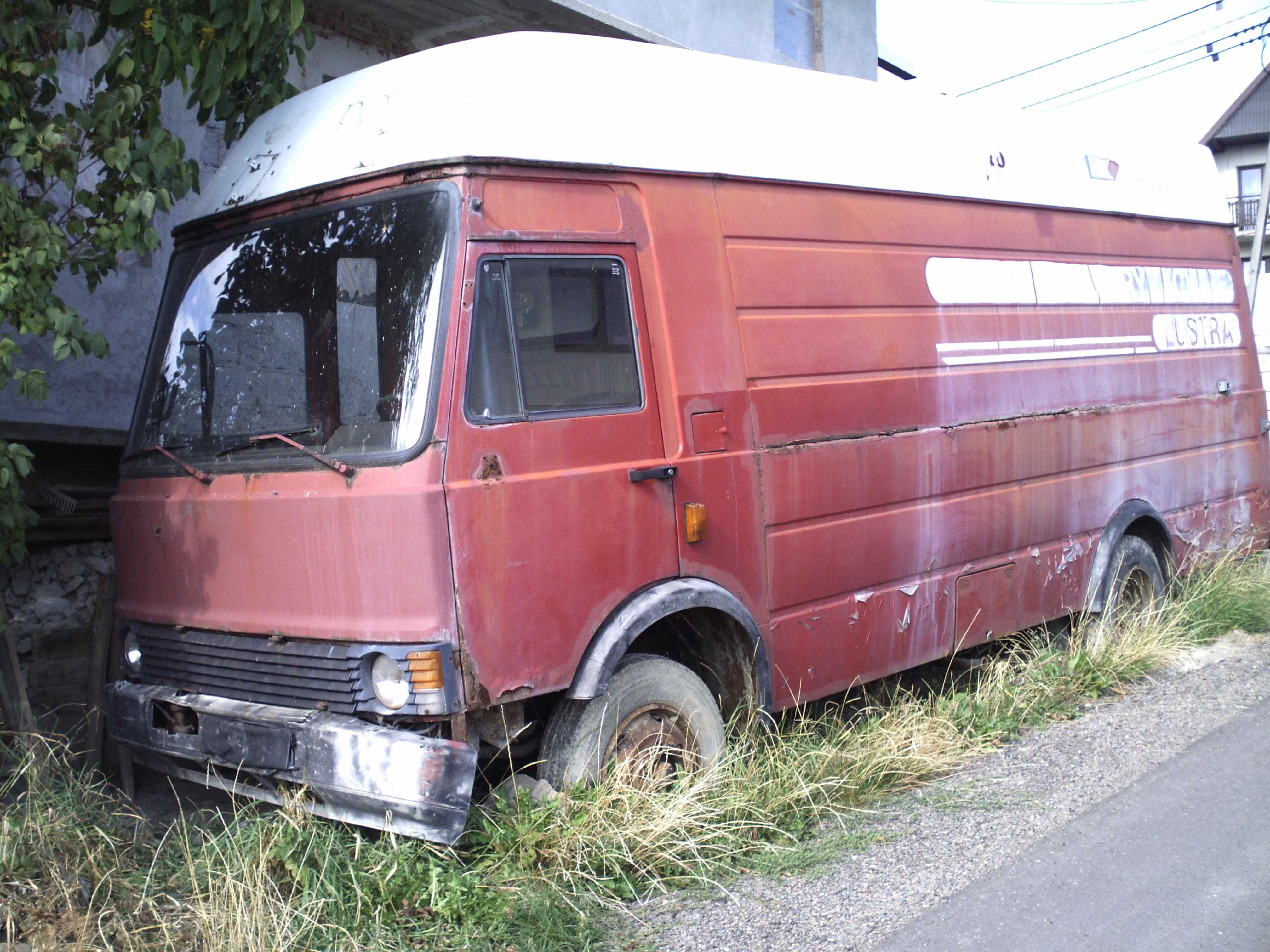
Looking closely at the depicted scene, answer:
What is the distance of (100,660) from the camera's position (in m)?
5.55

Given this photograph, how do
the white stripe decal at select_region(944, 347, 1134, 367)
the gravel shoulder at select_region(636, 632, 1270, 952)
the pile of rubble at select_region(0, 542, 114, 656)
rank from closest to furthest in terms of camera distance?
the gravel shoulder at select_region(636, 632, 1270, 952)
the pile of rubble at select_region(0, 542, 114, 656)
the white stripe decal at select_region(944, 347, 1134, 367)

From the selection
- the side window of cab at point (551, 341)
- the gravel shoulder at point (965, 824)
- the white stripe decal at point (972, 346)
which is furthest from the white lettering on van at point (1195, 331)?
the side window of cab at point (551, 341)

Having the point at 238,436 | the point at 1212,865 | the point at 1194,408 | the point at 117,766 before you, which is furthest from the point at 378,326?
the point at 1194,408

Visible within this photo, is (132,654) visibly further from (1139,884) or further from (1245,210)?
(1245,210)

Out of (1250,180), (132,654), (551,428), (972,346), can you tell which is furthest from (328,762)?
(1250,180)

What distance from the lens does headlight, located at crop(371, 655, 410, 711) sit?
382 centimetres

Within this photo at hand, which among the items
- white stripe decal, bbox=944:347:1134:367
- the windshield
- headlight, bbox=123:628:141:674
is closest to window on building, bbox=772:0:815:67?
white stripe decal, bbox=944:347:1134:367

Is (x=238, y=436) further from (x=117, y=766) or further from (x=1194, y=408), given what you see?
(x=1194, y=408)

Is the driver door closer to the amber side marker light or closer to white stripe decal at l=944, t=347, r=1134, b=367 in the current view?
the amber side marker light

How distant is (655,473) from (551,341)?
0.66m

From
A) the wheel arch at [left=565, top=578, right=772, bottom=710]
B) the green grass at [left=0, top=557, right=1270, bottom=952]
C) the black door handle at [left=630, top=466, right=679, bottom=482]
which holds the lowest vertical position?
the green grass at [left=0, top=557, right=1270, bottom=952]

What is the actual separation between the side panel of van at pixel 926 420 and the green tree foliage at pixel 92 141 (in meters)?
2.27

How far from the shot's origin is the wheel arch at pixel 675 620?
165 inches

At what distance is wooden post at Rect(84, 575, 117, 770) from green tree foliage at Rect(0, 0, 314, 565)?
1.88 feet
